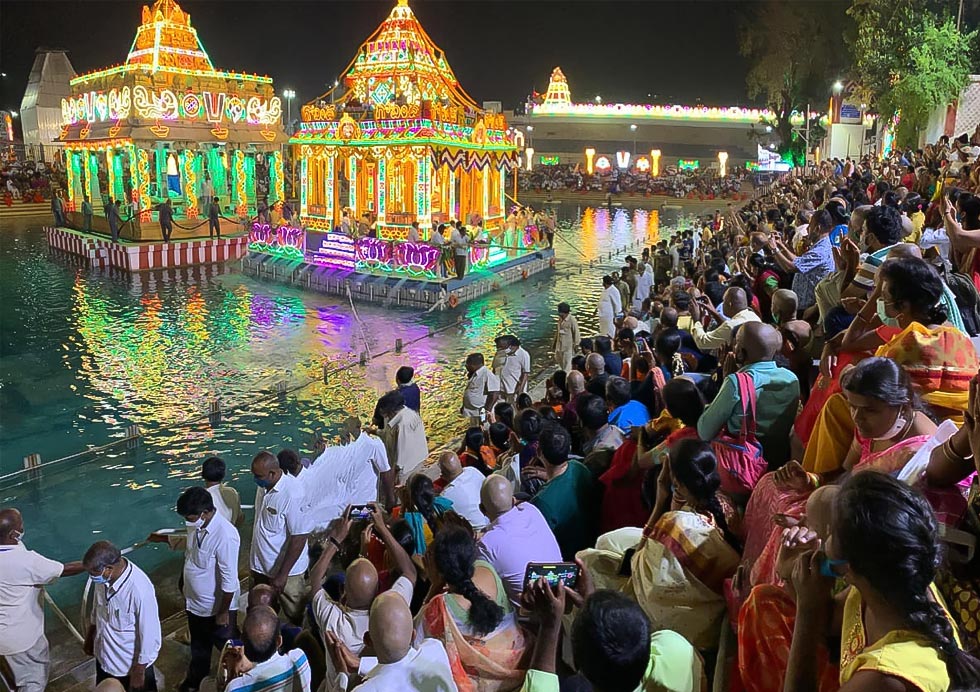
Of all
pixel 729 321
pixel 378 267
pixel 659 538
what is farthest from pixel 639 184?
pixel 659 538

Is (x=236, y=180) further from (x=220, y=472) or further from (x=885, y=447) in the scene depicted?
(x=885, y=447)

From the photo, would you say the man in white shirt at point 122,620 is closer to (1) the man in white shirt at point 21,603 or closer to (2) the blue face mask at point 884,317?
(1) the man in white shirt at point 21,603

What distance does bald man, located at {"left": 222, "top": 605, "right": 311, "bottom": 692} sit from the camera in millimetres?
3119

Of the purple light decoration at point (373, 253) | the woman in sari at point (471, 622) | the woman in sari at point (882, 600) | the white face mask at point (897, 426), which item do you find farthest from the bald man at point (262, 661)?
the purple light decoration at point (373, 253)

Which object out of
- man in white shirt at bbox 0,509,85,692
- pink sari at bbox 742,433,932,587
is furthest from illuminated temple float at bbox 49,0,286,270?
pink sari at bbox 742,433,932,587

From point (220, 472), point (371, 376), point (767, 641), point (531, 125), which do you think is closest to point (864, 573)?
point (767, 641)

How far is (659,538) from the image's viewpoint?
2938 mm

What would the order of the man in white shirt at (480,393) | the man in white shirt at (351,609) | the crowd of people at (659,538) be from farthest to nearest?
the man in white shirt at (480,393) → the man in white shirt at (351,609) → the crowd of people at (659,538)

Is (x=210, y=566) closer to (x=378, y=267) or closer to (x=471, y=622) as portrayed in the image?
(x=471, y=622)

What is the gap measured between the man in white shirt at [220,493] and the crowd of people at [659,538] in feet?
0.07

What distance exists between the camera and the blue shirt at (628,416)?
4988 millimetres

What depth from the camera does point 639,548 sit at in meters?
3.05

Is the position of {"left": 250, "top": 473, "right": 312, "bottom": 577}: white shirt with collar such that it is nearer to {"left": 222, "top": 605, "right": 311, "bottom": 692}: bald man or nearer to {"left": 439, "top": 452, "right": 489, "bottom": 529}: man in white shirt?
{"left": 439, "top": 452, "right": 489, "bottom": 529}: man in white shirt

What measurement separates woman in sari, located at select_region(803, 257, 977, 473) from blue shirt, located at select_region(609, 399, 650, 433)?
182 centimetres
